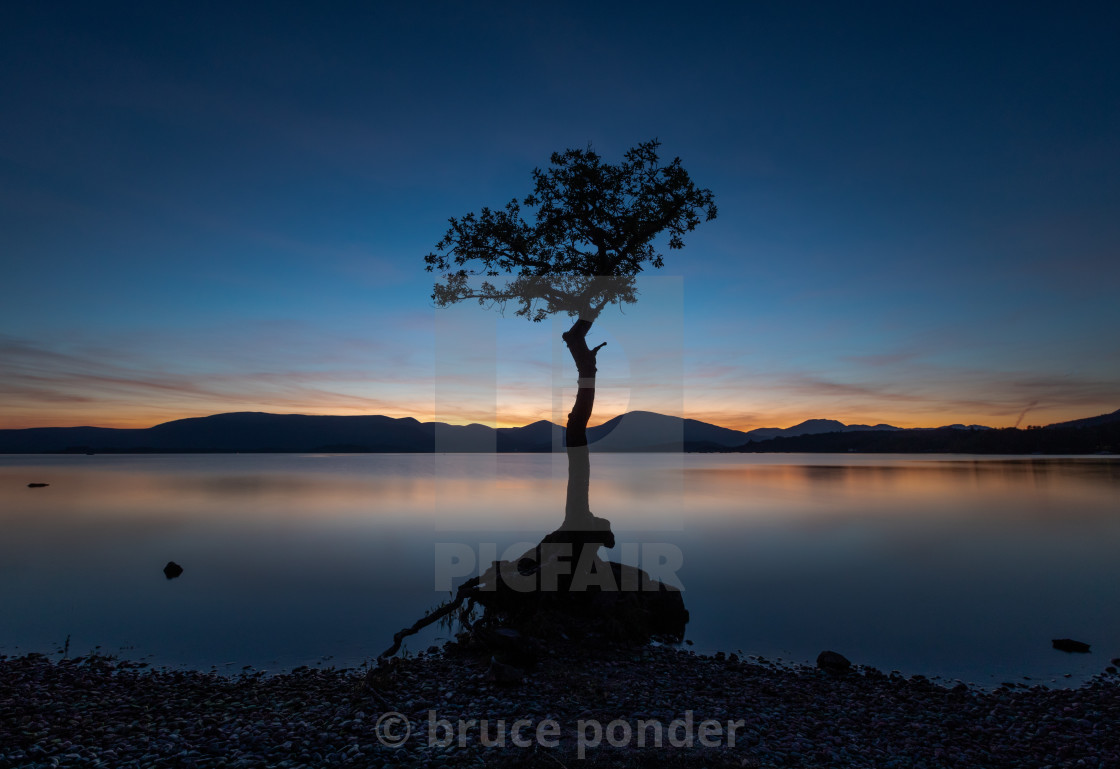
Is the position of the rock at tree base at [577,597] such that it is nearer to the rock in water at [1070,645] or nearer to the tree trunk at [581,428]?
the tree trunk at [581,428]

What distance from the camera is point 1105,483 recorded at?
1938 inches

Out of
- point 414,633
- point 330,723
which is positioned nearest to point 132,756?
point 330,723

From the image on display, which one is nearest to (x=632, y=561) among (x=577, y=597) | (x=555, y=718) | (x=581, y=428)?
(x=577, y=597)

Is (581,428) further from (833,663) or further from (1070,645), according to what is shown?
(1070,645)

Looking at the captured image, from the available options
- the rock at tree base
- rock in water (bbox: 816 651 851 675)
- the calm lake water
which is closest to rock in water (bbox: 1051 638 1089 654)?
the calm lake water

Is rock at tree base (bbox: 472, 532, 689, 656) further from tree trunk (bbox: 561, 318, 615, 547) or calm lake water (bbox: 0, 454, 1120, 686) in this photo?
calm lake water (bbox: 0, 454, 1120, 686)

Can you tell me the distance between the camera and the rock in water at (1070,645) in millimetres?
10274

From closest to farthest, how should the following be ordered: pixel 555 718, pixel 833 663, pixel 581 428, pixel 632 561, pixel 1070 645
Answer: pixel 555 718 → pixel 833 663 → pixel 1070 645 → pixel 581 428 → pixel 632 561

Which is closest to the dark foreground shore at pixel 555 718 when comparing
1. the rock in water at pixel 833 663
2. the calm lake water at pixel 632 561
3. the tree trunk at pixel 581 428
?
the rock in water at pixel 833 663

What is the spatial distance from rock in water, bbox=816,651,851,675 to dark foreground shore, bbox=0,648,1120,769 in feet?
0.73

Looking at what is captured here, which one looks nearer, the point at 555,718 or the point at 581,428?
the point at 555,718

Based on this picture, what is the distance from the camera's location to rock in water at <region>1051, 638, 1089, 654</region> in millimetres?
10274

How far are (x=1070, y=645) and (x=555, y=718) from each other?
11.0 m

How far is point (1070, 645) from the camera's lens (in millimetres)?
10406
